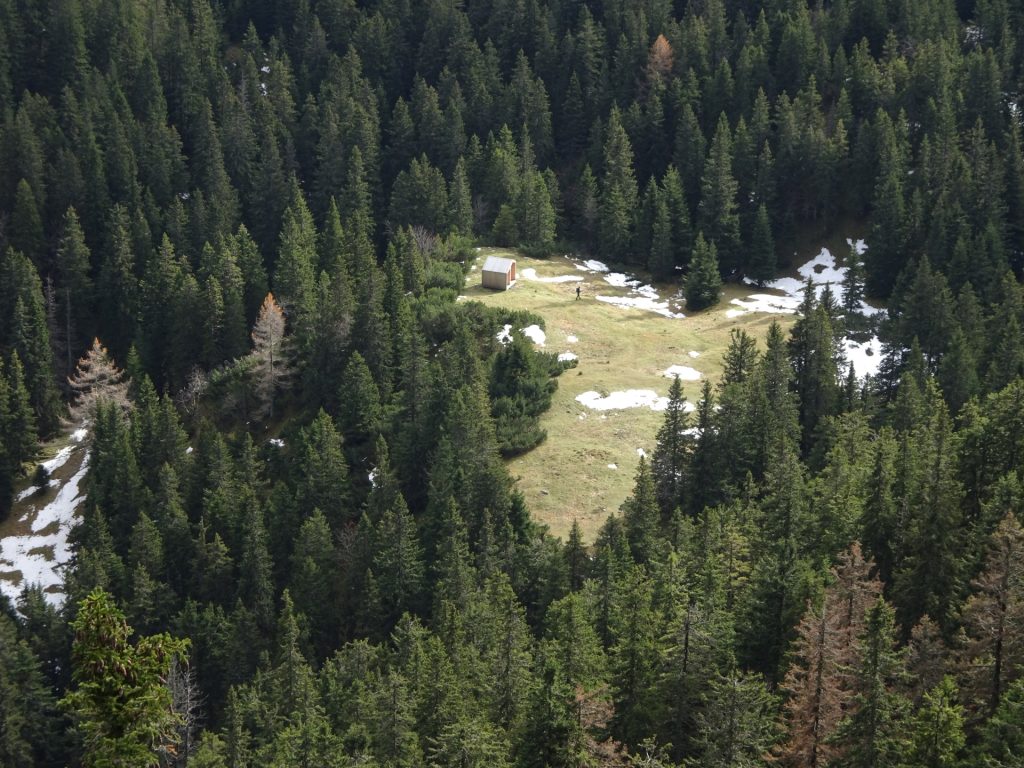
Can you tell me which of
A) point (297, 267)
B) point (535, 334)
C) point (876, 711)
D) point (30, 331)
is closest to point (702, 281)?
point (535, 334)

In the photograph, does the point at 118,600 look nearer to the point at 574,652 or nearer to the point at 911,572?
the point at 574,652

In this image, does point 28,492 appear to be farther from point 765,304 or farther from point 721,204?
point 721,204

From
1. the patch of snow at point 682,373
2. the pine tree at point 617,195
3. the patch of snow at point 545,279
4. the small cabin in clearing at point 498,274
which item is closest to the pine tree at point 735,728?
the patch of snow at point 682,373

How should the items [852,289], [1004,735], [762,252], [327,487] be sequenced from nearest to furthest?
1. [1004,735]
2. [327,487]
3. [852,289]
4. [762,252]

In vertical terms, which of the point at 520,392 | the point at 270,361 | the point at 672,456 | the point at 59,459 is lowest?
the point at 59,459

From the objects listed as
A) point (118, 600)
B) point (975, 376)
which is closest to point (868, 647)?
point (975, 376)

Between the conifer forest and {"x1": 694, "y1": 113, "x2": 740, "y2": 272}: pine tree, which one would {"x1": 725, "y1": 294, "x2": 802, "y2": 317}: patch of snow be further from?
{"x1": 694, "y1": 113, "x2": 740, "y2": 272}: pine tree

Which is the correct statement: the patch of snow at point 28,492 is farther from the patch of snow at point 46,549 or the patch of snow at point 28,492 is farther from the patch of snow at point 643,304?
the patch of snow at point 643,304
